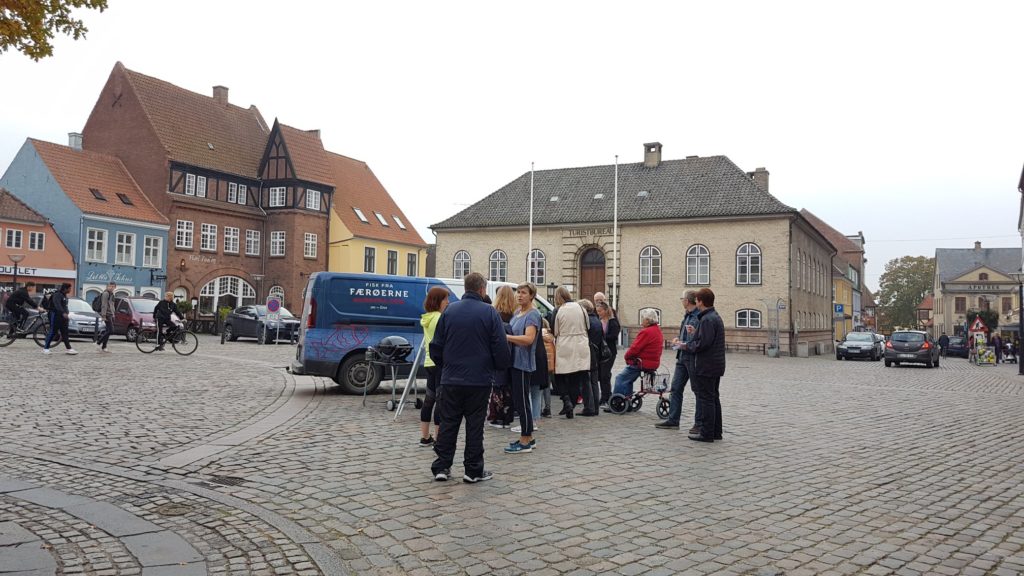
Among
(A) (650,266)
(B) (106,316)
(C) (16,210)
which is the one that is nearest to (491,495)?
(B) (106,316)

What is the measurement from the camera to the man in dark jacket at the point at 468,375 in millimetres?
6598

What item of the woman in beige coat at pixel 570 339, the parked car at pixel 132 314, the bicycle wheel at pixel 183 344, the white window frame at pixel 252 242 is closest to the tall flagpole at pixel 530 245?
the white window frame at pixel 252 242

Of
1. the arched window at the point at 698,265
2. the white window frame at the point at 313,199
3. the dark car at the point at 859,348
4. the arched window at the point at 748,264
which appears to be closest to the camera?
the dark car at the point at 859,348

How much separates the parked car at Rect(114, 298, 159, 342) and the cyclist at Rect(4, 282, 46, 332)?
591 cm

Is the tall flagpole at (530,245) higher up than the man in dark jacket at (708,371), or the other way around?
the tall flagpole at (530,245)

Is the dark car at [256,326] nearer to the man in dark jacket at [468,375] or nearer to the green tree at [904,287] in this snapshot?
the man in dark jacket at [468,375]

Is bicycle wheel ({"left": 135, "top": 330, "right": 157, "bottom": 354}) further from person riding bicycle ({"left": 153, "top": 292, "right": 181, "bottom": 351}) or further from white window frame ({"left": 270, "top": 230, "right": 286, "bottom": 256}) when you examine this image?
white window frame ({"left": 270, "top": 230, "right": 286, "bottom": 256})

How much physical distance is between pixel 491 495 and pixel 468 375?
996 millimetres

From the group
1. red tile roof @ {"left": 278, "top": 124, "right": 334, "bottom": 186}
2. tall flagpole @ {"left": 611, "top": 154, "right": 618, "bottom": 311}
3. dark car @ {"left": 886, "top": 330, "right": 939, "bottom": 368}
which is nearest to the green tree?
tall flagpole @ {"left": 611, "top": 154, "right": 618, "bottom": 311}

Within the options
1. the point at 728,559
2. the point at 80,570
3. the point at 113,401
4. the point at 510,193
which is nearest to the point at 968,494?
the point at 728,559

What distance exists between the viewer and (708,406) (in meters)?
9.14

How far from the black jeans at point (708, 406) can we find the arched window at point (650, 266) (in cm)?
3349

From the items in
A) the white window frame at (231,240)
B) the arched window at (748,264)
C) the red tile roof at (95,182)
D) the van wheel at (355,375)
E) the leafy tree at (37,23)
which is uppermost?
the red tile roof at (95,182)

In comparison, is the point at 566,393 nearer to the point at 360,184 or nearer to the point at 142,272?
the point at 142,272
